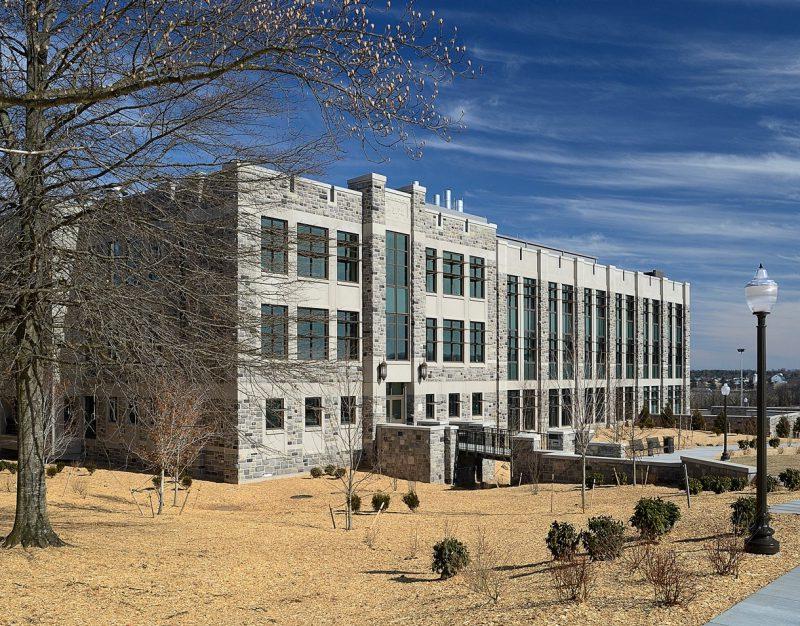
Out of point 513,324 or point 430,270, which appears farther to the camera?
point 513,324

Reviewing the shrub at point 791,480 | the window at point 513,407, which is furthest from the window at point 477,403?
the shrub at point 791,480

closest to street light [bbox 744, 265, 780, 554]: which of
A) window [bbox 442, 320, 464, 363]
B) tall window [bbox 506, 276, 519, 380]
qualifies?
window [bbox 442, 320, 464, 363]

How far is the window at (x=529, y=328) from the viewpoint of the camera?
1693 inches

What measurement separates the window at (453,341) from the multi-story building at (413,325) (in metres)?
0.08

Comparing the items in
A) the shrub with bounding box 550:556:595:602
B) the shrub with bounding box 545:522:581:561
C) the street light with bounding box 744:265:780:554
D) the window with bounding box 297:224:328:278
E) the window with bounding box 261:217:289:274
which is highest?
the window with bounding box 297:224:328:278

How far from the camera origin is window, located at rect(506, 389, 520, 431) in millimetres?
40556

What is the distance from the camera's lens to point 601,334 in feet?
167

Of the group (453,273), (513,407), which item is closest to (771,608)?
(453,273)

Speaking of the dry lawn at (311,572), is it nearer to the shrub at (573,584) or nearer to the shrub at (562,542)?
the shrub at (573,584)

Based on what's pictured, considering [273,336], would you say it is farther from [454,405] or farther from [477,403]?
[477,403]

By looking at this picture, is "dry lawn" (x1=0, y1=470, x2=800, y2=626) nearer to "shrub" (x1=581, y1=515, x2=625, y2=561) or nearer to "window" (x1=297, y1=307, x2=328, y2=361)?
"shrub" (x1=581, y1=515, x2=625, y2=561)

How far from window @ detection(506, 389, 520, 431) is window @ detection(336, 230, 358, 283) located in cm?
1388

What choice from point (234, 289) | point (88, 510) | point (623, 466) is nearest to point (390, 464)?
point (623, 466)

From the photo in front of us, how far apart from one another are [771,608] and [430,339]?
89.9ft
